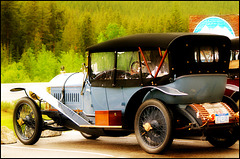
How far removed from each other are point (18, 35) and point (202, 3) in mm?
40705

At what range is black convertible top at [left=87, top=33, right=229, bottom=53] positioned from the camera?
26.5ft

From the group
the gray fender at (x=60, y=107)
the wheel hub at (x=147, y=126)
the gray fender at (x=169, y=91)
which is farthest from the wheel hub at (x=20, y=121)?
the gray fender at (x=169, y=91)

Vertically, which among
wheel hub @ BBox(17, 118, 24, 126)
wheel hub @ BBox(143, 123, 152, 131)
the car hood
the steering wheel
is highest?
the steering wheel

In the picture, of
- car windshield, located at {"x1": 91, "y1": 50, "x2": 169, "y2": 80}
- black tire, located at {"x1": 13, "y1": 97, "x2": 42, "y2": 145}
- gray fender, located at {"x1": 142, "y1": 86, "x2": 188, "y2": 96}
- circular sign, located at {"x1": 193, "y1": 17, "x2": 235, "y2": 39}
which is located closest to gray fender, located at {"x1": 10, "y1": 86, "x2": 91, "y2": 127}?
black tire, located at {"x1": 13, "y1": 97, "x2": 42, "y2": 145}

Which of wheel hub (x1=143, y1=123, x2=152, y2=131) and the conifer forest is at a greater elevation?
the conifer forest

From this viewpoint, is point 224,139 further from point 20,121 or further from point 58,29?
point 58,29

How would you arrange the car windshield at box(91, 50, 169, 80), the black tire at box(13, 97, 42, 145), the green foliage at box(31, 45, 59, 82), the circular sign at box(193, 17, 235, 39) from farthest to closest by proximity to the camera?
1. the green foliage at box(31, 45, 59, 82)
2. the circular sign at box(193, 17, 235, 39)
3. the black tire at box(13, 97, 42, 145)
4. the car windshield at box(91, 50, 169, 80)

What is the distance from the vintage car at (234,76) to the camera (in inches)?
363

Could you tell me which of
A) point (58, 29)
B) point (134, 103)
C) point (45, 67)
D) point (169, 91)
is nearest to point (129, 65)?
point (134, 103)

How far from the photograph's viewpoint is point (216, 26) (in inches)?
730

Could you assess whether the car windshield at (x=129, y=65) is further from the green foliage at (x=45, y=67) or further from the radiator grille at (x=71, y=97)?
the green foliage at (x=45, y=67)

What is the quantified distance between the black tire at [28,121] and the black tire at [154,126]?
2515mm

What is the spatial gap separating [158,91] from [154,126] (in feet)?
2.10

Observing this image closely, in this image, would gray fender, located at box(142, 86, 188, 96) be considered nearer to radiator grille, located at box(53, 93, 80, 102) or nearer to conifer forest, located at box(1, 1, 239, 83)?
radiator grille, located at box(53, 93, 80, 102)
